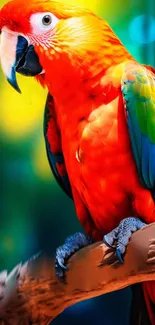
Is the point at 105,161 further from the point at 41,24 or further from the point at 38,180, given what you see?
the point at 41,24

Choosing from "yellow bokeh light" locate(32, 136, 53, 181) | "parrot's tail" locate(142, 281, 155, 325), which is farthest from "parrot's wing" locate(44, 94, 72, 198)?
Answer: "parrot's tail" locate(142, 281, 155, 325)

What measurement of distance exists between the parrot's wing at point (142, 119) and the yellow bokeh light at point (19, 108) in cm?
24

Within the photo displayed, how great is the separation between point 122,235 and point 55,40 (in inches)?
18.3

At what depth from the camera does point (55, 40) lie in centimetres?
118

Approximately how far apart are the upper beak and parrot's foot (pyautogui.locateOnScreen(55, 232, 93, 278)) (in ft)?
1.31

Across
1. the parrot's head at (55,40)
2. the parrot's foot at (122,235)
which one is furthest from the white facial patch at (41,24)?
the parrot's foot at (122,235)

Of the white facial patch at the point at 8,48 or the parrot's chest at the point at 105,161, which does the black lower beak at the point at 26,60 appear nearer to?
the white facial patch at the point at 8,48

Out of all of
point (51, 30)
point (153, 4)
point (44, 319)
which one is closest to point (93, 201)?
point (44, 319)

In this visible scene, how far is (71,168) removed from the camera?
1.22 metres

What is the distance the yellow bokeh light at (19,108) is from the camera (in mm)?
1258

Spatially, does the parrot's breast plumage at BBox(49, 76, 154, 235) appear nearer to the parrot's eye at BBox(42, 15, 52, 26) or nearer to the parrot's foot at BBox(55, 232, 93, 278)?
the parrot's foot at BBox(55, 232, 93, 278)

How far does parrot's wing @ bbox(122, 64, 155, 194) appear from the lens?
1116 millimetres

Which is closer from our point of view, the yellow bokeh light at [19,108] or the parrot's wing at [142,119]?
the parrot's wing at [142,119]

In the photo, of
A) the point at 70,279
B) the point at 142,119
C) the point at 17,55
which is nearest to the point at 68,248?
the point at 70,279
